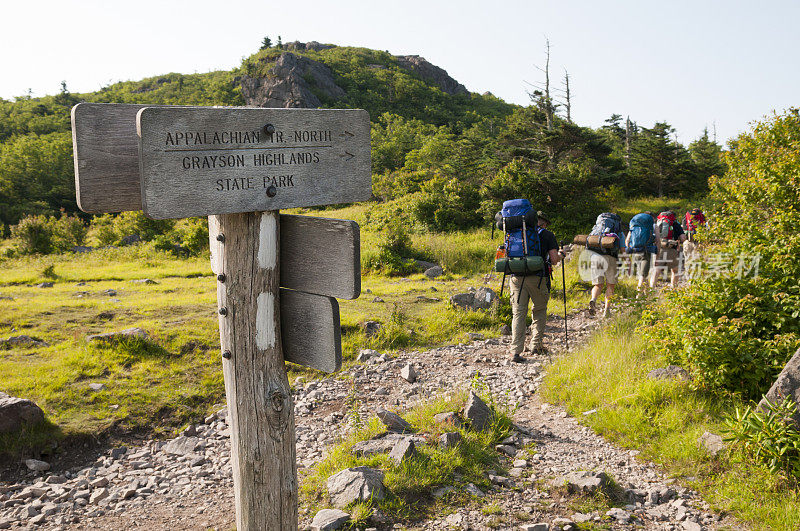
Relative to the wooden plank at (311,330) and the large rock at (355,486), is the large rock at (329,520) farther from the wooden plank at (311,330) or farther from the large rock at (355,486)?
the wooden plank at (311,330)

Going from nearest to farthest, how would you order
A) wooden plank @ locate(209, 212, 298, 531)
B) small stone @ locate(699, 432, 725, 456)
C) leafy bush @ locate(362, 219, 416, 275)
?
1. wooden plank @ locate(209, 212, 298, 531)
2. small stone @ locate(699, 432, 725, 456)
3. leafy bush @ locate(362, 219, 416, 275)

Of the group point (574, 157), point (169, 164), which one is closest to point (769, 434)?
point (169, 164)

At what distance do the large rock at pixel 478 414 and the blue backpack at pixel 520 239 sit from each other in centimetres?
247

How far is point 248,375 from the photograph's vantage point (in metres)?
2.19

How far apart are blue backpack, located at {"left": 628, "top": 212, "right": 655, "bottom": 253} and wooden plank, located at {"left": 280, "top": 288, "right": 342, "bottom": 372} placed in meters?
8.46

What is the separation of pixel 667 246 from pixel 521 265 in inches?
178

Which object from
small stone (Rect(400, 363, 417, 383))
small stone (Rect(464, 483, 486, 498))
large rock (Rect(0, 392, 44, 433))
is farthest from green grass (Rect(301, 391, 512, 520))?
large rock (Rect(0, 392, 44, 433))

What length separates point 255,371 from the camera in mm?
2193

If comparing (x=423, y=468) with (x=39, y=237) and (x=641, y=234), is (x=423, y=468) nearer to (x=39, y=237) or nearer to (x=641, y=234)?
(x=641, y=234)

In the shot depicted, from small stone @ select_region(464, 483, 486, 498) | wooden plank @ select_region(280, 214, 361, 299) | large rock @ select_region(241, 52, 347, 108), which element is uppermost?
large rock @ select_region(241, 52, 347, 108)

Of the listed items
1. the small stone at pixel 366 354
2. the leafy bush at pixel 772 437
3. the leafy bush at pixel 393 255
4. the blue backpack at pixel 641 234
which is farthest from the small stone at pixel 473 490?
the leafy bush at pixel 393 255

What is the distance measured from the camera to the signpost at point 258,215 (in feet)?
5.77

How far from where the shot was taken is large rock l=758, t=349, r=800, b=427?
3854mm

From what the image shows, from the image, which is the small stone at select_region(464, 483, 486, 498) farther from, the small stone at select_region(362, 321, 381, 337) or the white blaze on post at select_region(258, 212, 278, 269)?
the small stone at select_region(362, 321, 381, 337)
